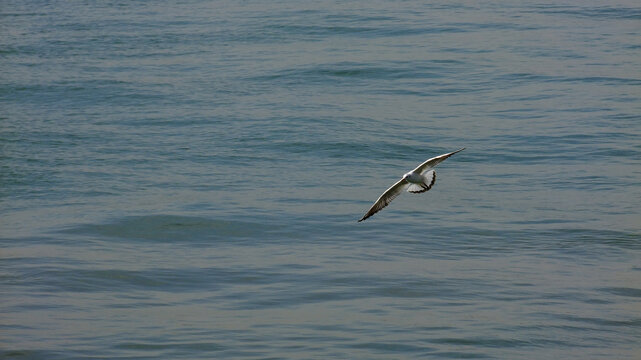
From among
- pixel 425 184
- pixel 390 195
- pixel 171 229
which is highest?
pixel 425 184

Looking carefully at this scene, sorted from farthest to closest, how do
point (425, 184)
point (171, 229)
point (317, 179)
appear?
point (317, 179)
point (171, 229)
point (425, 184)

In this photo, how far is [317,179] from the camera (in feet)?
52.1

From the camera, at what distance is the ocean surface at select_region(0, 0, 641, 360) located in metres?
10.7

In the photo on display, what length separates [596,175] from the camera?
51.9 ft

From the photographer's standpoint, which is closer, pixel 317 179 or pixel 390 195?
pixel 390 195

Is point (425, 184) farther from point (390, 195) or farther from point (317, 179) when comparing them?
point (317, 179)

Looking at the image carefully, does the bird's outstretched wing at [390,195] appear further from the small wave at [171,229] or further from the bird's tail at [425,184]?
the small wave at [171,229]

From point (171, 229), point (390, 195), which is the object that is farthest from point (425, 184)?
point (171, 229)

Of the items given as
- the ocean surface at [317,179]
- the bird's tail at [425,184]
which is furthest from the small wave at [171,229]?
the bird's tail at [425,184]

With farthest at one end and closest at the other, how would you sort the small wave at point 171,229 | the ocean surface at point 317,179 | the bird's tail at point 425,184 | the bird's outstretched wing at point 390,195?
the small wave at point 171,229
the ocean surface at point 317,179
the bird's outstretched wing at point 390,195
the bird's tail at point 425,184

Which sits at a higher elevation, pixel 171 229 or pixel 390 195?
pixel 390 195

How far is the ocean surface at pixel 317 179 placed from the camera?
10.7m

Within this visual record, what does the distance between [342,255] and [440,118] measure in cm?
608

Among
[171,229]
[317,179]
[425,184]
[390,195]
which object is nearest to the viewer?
[425,184]
